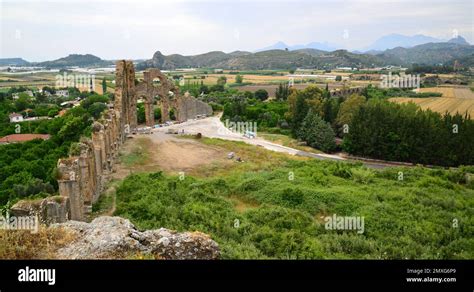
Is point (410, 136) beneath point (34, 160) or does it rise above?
above

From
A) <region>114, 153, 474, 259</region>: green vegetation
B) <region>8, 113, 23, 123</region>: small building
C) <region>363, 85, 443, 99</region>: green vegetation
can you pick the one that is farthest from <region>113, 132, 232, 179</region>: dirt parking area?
<region>363, 85, 443, 99</region>: green vegetation

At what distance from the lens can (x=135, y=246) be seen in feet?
33.0

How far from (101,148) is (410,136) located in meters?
29.4

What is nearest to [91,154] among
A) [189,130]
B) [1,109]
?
[189,130]

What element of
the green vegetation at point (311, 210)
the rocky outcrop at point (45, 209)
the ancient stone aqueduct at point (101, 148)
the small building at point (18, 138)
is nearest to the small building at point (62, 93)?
the small building at point (18, 138)

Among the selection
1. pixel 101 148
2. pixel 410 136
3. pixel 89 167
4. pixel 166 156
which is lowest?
pixel 166 156

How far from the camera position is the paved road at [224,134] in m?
41.7

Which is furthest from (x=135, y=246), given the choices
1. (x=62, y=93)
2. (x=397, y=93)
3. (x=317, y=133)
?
(x=62, y=93)

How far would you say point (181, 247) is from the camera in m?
9.88

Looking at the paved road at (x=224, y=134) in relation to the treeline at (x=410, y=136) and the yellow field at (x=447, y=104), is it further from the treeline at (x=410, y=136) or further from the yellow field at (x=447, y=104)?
the yellow field at (x=447, y=104)

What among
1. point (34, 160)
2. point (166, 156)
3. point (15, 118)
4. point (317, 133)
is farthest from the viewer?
point (15, 118)

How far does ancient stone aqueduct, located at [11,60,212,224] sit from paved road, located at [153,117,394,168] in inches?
113

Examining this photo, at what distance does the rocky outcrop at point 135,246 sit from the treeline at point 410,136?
3417 centimetres

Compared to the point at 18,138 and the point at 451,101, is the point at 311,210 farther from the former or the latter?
the point at 451,101
